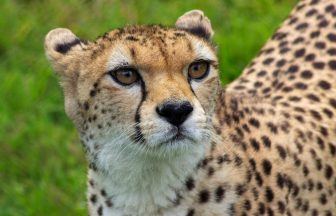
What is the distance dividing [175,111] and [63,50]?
2.14 feet

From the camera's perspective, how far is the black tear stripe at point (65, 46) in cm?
335

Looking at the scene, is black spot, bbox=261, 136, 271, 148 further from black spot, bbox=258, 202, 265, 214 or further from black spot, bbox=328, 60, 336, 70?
black spot, bbox=328, 60, 336, 70

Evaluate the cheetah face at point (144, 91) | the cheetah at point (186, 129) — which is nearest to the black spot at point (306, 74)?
the cheetah at point (186, 129)

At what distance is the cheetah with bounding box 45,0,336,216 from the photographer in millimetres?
2959

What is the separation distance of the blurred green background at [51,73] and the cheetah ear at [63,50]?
113cm

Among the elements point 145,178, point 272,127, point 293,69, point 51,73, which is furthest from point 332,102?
point 51,73

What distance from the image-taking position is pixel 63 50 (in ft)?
11.0

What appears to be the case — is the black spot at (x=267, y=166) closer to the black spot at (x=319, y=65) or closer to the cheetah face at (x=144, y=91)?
the cheetah face at (x=144, y=91)

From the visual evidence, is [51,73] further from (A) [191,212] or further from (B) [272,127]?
(A) [191,212]

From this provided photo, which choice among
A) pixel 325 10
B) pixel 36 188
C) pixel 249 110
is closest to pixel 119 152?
pixel 249 110

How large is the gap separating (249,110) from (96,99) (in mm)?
645

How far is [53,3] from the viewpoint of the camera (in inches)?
223

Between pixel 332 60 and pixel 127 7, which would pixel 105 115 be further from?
pixel 127 7

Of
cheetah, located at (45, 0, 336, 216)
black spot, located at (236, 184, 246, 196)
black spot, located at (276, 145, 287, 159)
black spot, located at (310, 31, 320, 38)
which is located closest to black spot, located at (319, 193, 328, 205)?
cheetah, located at (45, 0, 336, 216)
